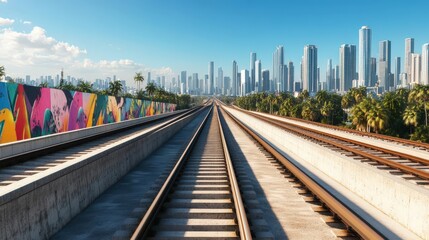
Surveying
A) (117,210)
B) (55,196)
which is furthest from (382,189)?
(55,196)

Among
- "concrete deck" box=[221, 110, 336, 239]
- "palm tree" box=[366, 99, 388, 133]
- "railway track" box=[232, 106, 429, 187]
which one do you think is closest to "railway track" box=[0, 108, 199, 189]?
"concrete deck" box=[221, 110, 336, 239]

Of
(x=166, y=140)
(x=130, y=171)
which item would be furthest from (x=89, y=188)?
(x=166, y=140)

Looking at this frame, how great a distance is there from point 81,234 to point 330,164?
9495 mm

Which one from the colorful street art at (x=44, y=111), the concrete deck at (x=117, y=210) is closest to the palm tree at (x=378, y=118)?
the colorful street art at (x=44, y=111)

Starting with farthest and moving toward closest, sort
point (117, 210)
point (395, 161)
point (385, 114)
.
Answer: point (385, 114) → point (395, 161) → point (117, 210)

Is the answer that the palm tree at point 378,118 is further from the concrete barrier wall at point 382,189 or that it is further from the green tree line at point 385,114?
the concrete barrier wall at point 382,189

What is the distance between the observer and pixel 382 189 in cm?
918

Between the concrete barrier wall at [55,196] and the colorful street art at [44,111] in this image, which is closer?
the concrete barrier wall at [55,196]

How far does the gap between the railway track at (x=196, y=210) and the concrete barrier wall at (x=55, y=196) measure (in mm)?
1958

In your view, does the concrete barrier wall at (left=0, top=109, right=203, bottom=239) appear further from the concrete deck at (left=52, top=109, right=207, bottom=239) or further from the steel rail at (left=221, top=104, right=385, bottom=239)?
the steel rail at (left=221, top=104, right=385, bottom=239)

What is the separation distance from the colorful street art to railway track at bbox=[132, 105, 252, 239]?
11.4 metres

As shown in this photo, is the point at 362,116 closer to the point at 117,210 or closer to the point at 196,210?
the point at 196,210

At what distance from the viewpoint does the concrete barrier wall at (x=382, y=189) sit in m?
7.37

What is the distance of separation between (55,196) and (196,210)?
3.25m
